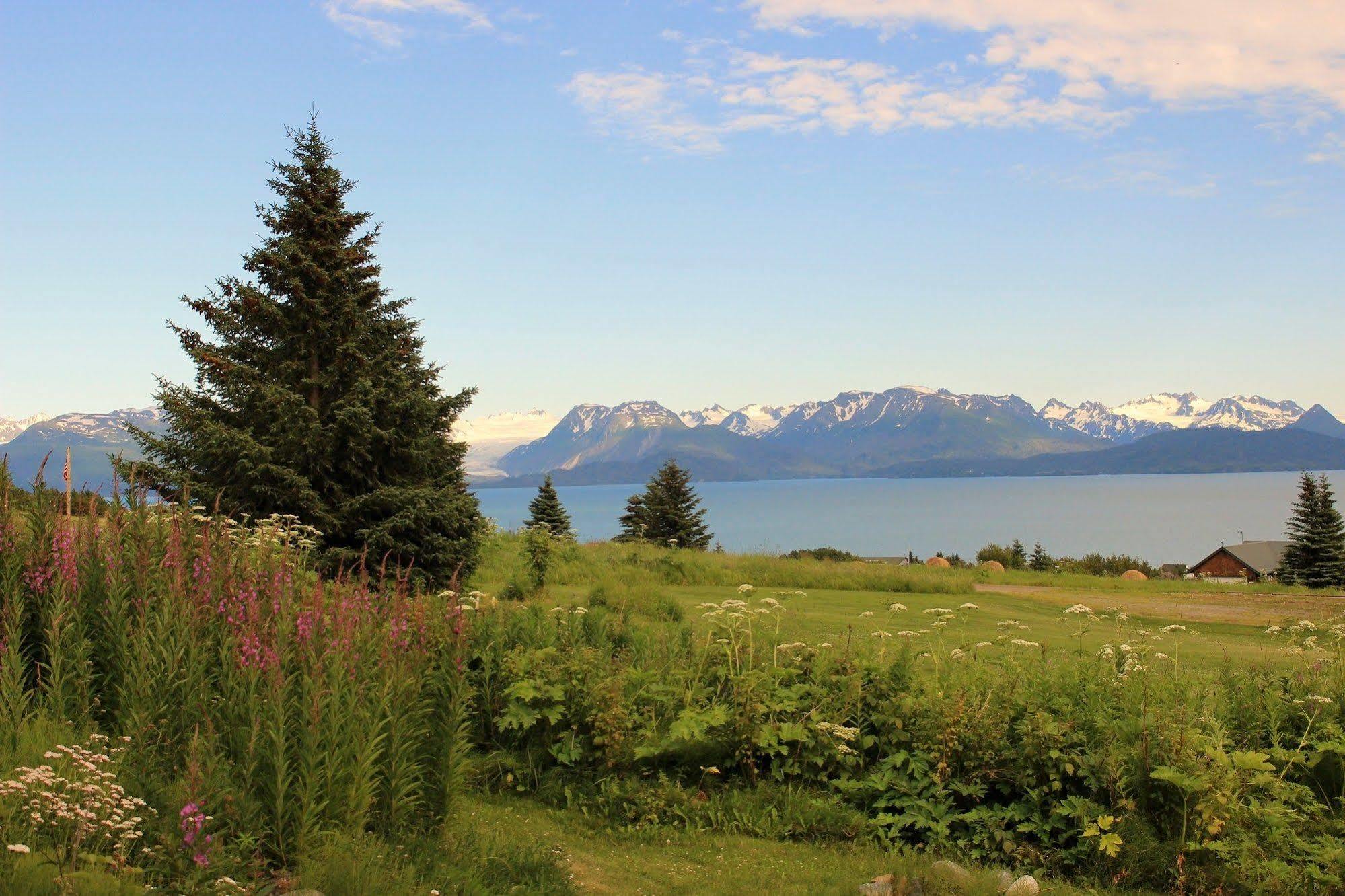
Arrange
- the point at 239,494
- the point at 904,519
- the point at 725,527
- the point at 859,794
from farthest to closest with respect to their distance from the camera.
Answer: the point at 904,519 < the point at 725,527 < the point at 239,494 < the point at 859,794

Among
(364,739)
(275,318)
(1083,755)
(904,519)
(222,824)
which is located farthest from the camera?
(904,519)

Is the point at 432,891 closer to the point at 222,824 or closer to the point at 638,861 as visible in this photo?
the point at 222,824

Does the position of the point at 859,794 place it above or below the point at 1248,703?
below

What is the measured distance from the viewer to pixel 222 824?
159 inches

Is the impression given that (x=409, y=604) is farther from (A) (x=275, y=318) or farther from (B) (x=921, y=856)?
(A) (x=275, y=318)

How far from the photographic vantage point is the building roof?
4975cm

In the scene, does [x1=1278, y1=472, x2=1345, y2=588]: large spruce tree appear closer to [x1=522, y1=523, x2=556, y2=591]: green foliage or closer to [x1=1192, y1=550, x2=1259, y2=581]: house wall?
[x1=1192, y1=550, x2=1259, y2=581]: house wall

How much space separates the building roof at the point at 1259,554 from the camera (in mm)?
49750

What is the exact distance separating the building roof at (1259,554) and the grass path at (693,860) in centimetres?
5072

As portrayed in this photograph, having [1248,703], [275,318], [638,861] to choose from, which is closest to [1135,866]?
[1248,703]

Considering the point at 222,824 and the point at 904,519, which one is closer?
the point at 222,824

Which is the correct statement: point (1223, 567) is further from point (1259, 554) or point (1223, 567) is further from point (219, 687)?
point (219, 687)

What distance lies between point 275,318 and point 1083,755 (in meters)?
15.2

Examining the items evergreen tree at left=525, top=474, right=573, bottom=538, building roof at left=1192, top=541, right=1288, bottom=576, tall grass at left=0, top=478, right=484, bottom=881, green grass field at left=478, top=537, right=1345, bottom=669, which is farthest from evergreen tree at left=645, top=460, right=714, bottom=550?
tall grass at left=0, top=478, right=484, bottom=881
